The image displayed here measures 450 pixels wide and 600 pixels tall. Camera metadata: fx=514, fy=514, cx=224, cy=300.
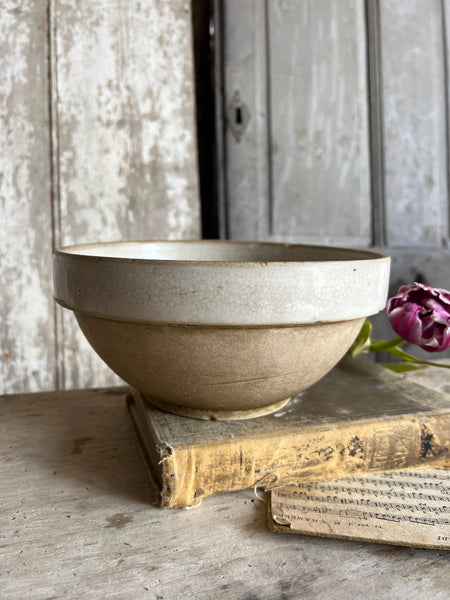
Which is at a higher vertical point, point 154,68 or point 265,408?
point 154,68

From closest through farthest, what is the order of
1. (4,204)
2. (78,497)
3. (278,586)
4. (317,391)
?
1. (278,586)
2. (78,497)
3. (317,391)
4. (4,204)

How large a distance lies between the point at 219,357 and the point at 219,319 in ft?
0.15

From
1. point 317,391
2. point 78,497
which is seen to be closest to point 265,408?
point 317,391

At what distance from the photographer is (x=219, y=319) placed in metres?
0.46

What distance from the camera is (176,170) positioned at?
125 cm

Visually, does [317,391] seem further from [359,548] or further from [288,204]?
[288,204]

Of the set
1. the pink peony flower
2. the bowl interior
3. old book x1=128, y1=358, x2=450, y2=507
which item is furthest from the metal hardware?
old book x1=128, y1=358, x2=450, y2=507

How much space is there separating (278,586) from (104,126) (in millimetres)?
1061

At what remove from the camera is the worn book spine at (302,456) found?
512mm

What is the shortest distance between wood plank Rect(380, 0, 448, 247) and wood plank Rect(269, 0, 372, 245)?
8 centimetres

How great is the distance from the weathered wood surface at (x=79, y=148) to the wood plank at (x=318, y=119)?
24cm

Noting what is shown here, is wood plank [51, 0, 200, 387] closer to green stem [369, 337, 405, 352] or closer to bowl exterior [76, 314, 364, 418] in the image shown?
green stem [369, 337, 405, 352]

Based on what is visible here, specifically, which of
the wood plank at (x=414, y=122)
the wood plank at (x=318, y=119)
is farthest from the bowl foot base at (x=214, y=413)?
the wood plank at (x=414, y=122)

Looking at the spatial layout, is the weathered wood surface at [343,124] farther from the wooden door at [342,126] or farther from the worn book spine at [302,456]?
the worn book spine at [302,456]
